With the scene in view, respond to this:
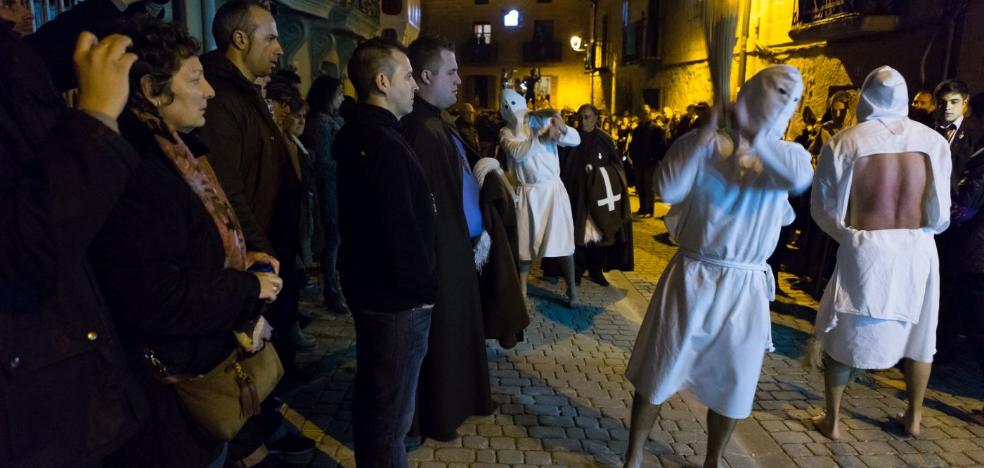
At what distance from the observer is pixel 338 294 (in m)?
5.89

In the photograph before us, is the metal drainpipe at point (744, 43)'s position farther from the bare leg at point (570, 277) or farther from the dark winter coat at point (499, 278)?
the dark winter coat at point (499, 278)

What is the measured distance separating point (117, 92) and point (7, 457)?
2.71 ft

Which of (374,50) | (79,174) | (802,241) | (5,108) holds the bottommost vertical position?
(802,241)

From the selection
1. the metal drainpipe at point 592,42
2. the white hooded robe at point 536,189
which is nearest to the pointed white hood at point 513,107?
the white hooded robe at point 536,189

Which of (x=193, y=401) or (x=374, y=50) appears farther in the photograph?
(x=374, y=50)

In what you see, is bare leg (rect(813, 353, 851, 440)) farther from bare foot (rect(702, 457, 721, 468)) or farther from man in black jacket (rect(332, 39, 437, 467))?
man in black jacket (rect(332, 39, 437, 467))

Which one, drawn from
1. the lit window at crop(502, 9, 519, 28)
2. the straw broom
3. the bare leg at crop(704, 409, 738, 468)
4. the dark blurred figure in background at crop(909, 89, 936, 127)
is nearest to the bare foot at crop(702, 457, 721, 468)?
the bare leg at crop(704, 409, 738, 468)

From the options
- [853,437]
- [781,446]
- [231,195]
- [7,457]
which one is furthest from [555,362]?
[7,457]

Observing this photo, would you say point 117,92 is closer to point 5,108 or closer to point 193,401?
point 5,108

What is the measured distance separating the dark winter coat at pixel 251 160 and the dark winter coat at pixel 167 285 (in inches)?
34.2

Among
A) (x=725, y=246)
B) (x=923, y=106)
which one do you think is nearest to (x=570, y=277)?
(x=725, y=246)

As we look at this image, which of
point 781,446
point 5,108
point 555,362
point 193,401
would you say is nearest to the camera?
point 5,108

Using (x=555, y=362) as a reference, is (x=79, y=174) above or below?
above

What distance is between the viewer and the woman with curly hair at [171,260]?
1.55m
